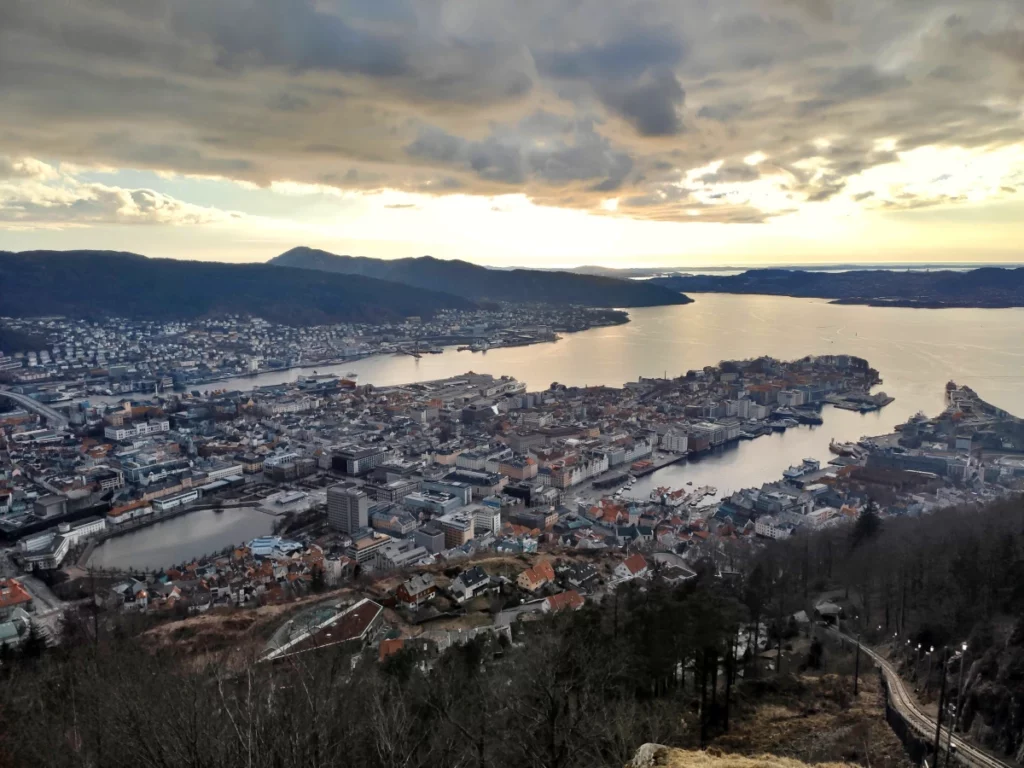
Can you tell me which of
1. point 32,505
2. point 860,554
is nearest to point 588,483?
point 860,554

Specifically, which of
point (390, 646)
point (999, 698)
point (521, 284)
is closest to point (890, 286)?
point (521, 284)

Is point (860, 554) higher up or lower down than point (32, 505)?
higher up

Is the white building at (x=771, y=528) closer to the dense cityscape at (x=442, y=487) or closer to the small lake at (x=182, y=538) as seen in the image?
the dense cityscape at (x=442, y=487)

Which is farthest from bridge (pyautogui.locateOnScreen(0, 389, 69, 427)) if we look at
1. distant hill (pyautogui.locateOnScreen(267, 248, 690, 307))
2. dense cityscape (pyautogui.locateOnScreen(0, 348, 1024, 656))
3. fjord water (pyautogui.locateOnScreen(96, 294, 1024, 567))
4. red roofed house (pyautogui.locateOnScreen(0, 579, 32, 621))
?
distant hill (pyautogui.locateOnScreen(267, 248, 690, 307))

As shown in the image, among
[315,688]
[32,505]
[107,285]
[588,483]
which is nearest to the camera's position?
[315,688]

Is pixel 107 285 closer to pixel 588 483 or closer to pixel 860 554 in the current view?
pixel 588 483

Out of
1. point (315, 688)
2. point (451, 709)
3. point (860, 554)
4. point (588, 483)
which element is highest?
point (315, 688)

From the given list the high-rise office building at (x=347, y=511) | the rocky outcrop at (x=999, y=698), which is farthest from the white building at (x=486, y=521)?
the rocky outcrop at (x=999, y=698)
